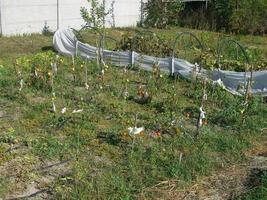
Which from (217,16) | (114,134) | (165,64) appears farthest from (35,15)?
(114,134)

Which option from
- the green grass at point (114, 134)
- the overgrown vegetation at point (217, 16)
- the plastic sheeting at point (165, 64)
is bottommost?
the green grass at point (114, 134)

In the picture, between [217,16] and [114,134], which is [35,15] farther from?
[114,134]

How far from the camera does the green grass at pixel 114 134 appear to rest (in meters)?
4.61

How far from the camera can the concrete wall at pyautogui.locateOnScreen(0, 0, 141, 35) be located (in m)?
11.7

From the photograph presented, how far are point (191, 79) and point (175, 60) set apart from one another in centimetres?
66

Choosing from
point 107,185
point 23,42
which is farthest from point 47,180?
point 23,42

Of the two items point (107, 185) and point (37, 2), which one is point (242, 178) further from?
point (37, 2)

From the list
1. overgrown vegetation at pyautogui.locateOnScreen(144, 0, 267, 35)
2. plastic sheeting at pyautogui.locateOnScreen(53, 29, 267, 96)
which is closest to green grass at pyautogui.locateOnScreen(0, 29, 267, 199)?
plastic sheeting at pyautogui.locateOnScreen(53, 29, 267, 96)

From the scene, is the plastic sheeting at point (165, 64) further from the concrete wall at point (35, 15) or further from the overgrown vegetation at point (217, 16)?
the overgrown vegetation at point (217, 16)

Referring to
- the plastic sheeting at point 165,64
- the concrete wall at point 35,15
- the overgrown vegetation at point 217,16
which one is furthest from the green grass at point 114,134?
the overgrown vegetation at point 217,16

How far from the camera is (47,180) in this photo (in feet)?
15.0

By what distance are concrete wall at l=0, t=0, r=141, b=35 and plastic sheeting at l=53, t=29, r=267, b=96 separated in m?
1.85

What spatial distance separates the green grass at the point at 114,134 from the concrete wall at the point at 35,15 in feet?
13.2

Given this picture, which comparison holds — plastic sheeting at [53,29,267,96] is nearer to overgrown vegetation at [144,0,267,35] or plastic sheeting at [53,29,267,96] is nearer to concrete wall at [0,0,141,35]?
concrete wall at [0,0,141,35]
